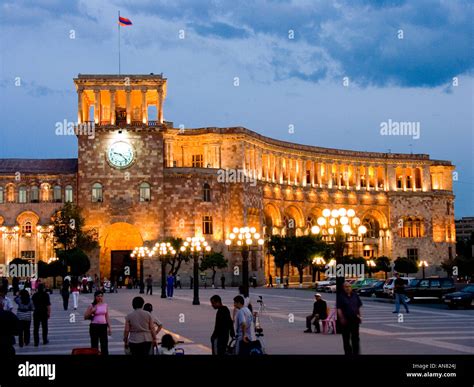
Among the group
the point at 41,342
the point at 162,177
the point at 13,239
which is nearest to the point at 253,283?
the point at 162,177

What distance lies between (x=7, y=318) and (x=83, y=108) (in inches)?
2647

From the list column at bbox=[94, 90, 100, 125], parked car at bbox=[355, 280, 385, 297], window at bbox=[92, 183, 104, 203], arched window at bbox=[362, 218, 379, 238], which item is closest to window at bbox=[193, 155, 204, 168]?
window at bbox=[92, 183, 104, 203]

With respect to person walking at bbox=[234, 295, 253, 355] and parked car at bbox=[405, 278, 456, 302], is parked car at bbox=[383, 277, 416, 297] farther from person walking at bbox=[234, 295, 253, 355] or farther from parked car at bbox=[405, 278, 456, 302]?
person walking at bbox=[234, 295, 253, 355]

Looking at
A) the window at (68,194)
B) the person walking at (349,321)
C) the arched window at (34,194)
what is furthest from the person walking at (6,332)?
the arched window at (34,194)

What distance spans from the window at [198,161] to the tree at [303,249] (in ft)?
48.3

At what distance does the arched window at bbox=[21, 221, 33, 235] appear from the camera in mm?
79750

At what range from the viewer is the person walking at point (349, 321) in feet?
63.4

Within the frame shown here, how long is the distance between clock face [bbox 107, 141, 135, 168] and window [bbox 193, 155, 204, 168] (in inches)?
417

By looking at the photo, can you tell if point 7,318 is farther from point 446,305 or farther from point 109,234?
point 109,234

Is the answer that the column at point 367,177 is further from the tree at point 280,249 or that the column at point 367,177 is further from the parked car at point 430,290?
the parked car at point 430,290

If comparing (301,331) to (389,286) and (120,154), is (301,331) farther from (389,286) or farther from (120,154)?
(120,154)

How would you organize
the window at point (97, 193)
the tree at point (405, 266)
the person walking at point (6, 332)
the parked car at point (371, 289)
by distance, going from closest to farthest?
the person walking at point (6, 332) → the parked car at point (371, 289) → the window at point (97, 193) → the tree at point (405, 266)

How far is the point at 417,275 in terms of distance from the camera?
10419 cm

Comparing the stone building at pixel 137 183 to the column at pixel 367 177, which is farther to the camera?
the column at pixel 367 177
